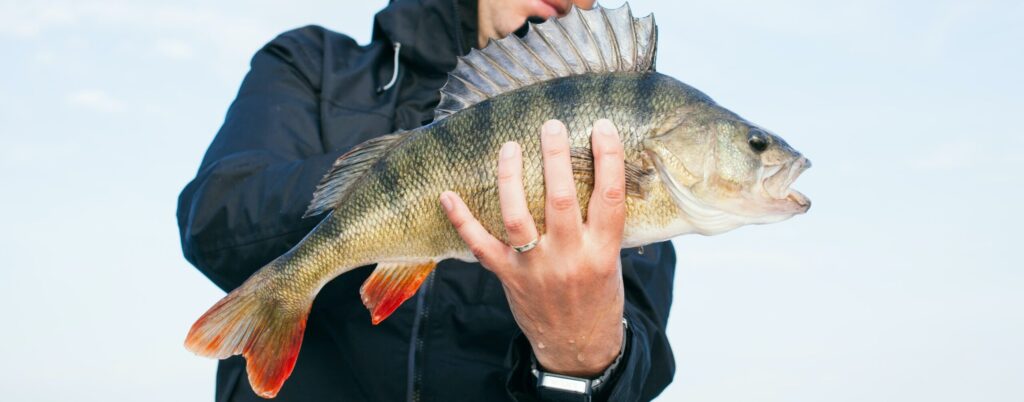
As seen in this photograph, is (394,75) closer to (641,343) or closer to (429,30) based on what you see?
(429,30)

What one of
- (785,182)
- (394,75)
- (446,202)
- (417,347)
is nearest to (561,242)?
(446,202)

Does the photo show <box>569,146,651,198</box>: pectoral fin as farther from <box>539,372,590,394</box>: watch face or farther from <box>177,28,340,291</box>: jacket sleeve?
<box>177,28,340,291</box>: jacket sleeve

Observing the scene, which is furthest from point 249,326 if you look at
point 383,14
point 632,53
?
point 383,14

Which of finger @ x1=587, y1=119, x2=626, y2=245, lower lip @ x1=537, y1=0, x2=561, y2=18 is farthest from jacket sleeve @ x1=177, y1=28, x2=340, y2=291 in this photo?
lower lip @ x1=537, y1=0, x2=561, y2=18

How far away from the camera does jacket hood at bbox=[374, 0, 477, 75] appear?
378 cm

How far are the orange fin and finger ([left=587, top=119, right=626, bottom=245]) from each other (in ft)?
1.71

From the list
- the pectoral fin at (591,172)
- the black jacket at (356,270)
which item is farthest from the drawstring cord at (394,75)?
the pectoral fin at (591,172)

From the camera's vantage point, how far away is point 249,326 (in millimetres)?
2691

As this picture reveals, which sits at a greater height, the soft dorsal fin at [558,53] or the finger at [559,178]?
the soft dorsal fin at [558,53]

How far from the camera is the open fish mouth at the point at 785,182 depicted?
2557 mm

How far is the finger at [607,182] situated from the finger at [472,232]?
26cm

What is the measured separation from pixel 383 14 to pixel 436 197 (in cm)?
161

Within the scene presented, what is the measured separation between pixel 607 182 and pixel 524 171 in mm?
225

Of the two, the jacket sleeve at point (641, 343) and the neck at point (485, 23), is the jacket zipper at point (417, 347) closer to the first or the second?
the jacket sleeve at point (641, 343)
